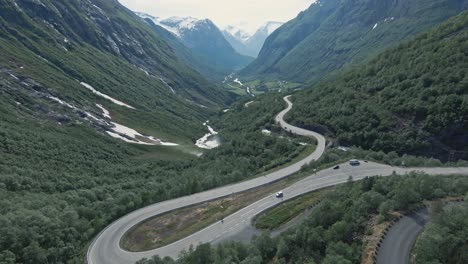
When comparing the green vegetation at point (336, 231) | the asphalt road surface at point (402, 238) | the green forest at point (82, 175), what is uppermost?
the green forest at point (82, 175)

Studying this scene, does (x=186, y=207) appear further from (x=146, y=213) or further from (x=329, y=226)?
(x=329, y=226)

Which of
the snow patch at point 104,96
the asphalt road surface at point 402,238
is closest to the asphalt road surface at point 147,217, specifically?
the asphalt road surface at point 402,238

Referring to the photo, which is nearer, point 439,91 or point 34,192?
point 34,192

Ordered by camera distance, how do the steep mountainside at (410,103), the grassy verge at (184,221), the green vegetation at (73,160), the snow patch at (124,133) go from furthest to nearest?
the snow patch at (124,133) < the steep mountainside at (410,103) < the green vegetation at (73,160) < the grassy verge at (184,221)

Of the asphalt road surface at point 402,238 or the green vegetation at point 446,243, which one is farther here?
the asphalt road surface at point 402,238

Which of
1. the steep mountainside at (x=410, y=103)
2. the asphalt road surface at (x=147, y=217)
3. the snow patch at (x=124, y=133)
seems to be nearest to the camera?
the asphalt road surface at (x=147, y=217)

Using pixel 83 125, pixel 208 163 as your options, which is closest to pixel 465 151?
pixel 208 163

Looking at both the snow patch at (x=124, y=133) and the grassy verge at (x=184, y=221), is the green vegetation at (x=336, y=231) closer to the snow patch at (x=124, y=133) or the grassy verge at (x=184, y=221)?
the grassy verge at (x=184, y=221)

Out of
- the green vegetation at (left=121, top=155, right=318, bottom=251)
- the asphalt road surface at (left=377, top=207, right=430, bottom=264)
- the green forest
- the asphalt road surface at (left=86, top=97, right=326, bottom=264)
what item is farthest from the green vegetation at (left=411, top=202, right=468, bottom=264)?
the green forest

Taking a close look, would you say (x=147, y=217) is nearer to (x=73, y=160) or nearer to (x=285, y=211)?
(x=285, y=211)
